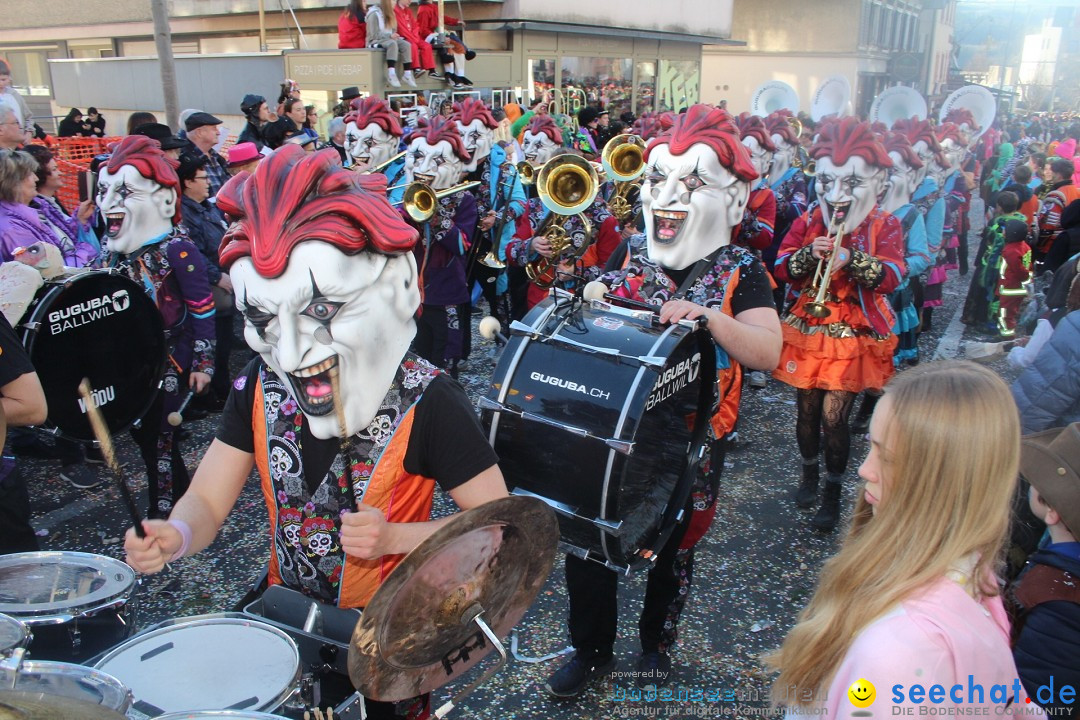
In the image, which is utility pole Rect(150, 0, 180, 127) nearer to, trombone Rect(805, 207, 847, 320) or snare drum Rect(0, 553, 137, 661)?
trombone Rect(805, 207, 847, 320)

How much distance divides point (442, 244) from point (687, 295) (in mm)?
3145

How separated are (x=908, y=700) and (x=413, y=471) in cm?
128

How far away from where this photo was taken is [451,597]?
1.95m

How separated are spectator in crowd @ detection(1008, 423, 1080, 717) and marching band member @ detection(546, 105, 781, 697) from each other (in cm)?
106

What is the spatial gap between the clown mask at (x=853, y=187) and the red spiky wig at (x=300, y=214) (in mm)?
3353

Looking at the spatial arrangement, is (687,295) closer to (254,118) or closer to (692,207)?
(692,207)

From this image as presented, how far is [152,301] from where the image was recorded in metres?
4.34

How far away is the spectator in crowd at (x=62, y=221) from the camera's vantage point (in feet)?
18.0

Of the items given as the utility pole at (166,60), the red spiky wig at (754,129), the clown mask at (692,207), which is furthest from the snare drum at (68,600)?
the utility pole at (166,60)

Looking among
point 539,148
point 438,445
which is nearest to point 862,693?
point 438,445

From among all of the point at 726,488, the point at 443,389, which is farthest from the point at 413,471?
the point at 726,488

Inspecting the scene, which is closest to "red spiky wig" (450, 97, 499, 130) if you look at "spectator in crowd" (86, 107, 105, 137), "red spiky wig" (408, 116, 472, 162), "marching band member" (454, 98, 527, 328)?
"marching band member" (454, 98, 527, 328)

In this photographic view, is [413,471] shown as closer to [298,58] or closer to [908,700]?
[908,700]

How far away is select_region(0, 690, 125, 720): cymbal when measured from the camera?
1155 mm
